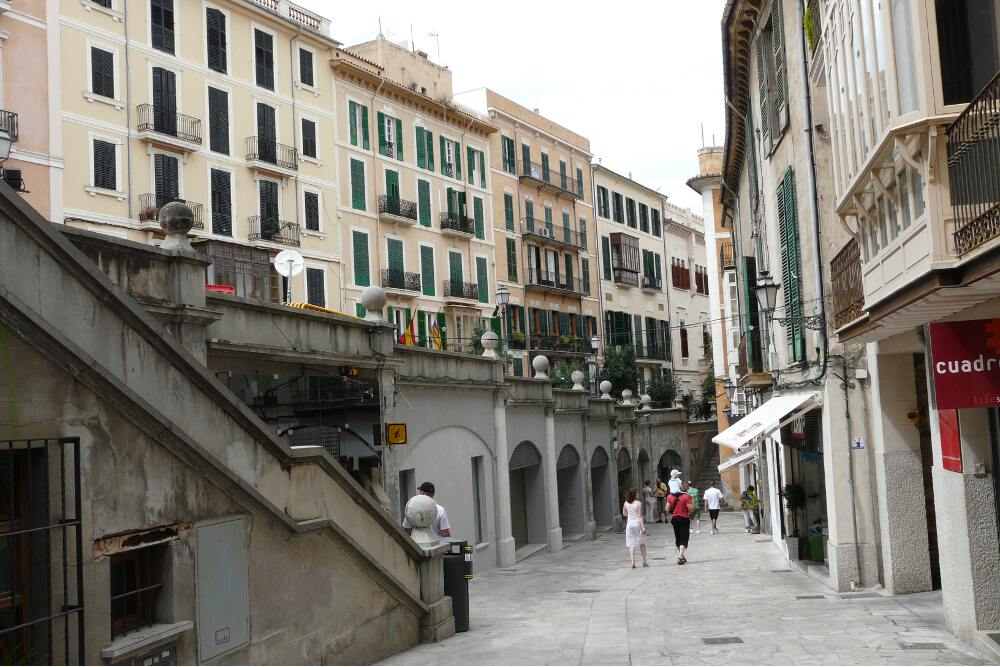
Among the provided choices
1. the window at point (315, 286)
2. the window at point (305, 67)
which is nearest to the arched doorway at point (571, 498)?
the window at point (315, 286)

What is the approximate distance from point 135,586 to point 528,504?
20.5m

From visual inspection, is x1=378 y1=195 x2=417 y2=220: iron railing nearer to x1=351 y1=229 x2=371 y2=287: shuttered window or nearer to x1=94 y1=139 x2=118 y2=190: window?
x1=351 y1=229 x2=371 y2=287: shuttered window

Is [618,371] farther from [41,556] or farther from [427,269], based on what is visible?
[41,556]

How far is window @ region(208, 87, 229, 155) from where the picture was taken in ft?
115

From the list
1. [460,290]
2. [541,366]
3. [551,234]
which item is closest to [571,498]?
[541,366]

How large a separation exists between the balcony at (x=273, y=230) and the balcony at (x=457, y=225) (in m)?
9.80

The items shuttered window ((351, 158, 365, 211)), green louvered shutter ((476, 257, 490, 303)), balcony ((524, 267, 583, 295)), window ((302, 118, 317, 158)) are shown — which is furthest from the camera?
balcony ((524, 267, 583, 295))

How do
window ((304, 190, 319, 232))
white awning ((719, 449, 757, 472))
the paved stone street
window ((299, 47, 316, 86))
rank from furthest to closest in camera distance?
window ((299, 47, 316, 86))
window ((304, 190, 319, 232))
white awning ((719, 449, 757, 472))
the paved stone street

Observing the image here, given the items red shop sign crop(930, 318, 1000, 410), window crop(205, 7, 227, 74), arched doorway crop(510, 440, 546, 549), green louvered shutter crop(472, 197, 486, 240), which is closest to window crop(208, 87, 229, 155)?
window crop(205, 7, 227, 74)

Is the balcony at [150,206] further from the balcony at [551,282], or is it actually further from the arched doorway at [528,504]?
the balcony at [551,282]

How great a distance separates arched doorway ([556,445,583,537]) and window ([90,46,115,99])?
18.2 m

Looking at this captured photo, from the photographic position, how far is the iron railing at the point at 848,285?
11578 millimetres

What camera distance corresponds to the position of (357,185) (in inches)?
1630

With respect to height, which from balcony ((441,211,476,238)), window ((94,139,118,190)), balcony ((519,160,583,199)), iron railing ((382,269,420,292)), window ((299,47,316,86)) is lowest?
iron railing ((382,269,420,292))
